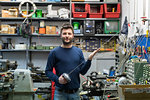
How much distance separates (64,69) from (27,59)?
3348 mm

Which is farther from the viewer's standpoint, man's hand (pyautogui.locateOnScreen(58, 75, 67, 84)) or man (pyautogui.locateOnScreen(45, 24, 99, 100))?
man (pyautogui.locateOnScreen(45, 24, 99, 100))

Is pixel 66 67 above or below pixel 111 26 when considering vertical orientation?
below

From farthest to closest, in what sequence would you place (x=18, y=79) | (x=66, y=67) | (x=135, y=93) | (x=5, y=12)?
1. (x=5, y=12)
2. (x=18, y=79)
3. (x=66, y=67)
4. (x=135, y=93)

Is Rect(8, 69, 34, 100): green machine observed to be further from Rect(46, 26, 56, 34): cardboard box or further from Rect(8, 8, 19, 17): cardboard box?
Rect(8, 8, 19, 17): cardboard box

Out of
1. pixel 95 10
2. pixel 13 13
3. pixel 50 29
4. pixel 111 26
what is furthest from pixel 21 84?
pixel 95 10

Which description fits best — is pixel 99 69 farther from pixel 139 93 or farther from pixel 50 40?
pixel 139 93

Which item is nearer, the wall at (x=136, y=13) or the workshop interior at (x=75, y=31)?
the wall at (x=136, y=13)

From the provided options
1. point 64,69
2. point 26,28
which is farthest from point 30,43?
point 64,69

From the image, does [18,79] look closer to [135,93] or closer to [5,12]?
[135,93]

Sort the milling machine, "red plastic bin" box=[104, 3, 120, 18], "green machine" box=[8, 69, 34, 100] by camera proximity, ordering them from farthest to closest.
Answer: "red plastic bin" box=[104, 3, 120, 18], "green machine" box=[8, 69, 34, 100], the milling machine

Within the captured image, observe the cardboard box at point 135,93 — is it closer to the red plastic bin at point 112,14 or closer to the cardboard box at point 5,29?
the red plastic bin at point 112,14

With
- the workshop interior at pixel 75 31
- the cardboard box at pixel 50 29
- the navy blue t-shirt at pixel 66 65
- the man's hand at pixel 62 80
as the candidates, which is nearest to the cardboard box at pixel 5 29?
the workshop interior at pixel 75 31

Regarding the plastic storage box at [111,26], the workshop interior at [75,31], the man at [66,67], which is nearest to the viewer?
the man at [66,67]

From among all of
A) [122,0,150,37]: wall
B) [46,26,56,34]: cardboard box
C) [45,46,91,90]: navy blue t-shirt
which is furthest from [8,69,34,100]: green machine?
[46,26,56,34]: cardboard box
